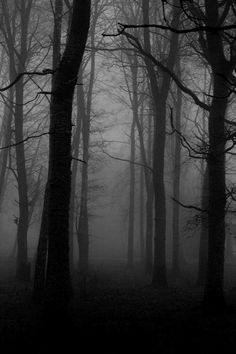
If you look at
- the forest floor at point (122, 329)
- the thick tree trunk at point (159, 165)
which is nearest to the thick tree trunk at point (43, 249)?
the forest floor at point (122, 329)

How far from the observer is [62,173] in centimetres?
775

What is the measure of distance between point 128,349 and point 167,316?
91.8 inches

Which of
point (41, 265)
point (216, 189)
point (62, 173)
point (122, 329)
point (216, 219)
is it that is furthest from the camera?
point (41, 265)

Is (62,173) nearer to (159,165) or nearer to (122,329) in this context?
(122,329)

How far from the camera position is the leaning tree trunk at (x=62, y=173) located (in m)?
7.57

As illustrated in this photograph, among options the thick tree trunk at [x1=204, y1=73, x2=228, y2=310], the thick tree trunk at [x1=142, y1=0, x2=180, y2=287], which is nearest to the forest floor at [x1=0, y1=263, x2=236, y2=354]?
the thick tree trunk at [x1=204, y1=73, x2=228, y2=310]

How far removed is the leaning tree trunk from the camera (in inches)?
298

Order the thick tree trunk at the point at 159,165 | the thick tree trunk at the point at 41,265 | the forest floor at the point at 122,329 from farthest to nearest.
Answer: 1. the thick tree trunk at the point at 159,165
2. the thick tree trunk at the point at 41,265
3. the forest floor at the point at 122,329

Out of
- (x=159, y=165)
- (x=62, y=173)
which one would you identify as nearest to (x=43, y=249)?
(x=62, y=173)

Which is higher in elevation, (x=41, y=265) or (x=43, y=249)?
(x=43, y=249)

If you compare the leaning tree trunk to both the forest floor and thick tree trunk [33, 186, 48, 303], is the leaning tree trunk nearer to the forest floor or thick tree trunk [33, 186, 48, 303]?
the forest floor

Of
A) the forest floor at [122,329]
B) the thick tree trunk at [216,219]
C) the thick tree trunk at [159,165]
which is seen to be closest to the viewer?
the forest floor at [122,329]

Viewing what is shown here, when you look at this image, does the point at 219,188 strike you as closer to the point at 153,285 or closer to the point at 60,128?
the point at 60,128

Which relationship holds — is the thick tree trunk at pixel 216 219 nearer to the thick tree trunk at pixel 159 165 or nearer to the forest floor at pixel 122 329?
the forest floor at pixel 122 329
